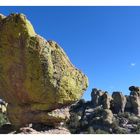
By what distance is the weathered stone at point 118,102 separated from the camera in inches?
2603

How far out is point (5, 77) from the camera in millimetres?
11266

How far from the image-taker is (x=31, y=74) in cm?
1084

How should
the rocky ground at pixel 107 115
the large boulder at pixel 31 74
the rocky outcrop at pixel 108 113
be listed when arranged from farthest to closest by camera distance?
the rocky outcrop at pixel 108 113 < the rocky ground at pixel 107 115 < the large boulder at pixel 31 74

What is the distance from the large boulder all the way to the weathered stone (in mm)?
55215

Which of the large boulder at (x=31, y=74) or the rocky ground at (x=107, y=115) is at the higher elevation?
the rocky ground at (x=107, y=115)

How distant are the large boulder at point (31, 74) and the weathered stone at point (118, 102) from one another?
5521cm

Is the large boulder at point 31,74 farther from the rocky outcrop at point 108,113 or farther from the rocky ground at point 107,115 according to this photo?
the rocky outcrop at point 108,113

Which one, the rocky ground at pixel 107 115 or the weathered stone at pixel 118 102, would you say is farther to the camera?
the weathered stone at pixel 118 102

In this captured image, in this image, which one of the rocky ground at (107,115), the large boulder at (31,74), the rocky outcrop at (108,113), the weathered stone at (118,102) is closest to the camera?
the large boulder at (31,74)

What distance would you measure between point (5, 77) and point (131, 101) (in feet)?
191

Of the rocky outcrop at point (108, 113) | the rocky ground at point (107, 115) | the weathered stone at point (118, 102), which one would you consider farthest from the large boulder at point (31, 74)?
the weathered stone at point (118, 102)

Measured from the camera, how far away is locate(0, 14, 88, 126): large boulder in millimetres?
10883

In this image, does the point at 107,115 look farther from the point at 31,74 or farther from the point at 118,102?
the point at 31,74
